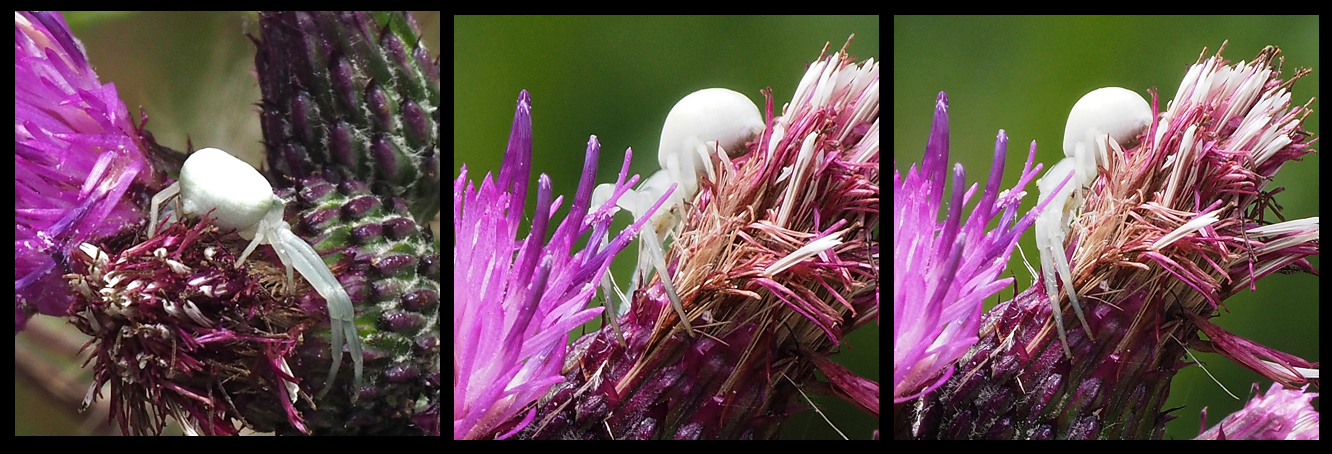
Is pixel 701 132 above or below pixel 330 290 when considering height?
above

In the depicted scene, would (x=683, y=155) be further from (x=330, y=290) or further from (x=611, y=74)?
(x=330, y=290)

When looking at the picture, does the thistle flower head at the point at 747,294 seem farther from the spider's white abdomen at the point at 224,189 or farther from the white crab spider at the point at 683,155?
the spider's white abdomen at the point at 224,189

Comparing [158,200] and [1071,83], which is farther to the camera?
[1071,83]

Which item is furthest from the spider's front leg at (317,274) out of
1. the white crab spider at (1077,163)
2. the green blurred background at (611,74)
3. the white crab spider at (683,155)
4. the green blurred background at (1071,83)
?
the white crab spider at (1077,163)

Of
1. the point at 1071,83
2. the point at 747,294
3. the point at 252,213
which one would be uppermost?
the point at 1071,83

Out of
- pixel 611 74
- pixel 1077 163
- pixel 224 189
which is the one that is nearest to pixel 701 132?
pixel 611 74

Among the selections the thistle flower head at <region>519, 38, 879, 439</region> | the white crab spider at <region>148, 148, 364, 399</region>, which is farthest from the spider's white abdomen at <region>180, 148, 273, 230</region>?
the thistle flower head at <region>519, 38, 879, 439</region>
